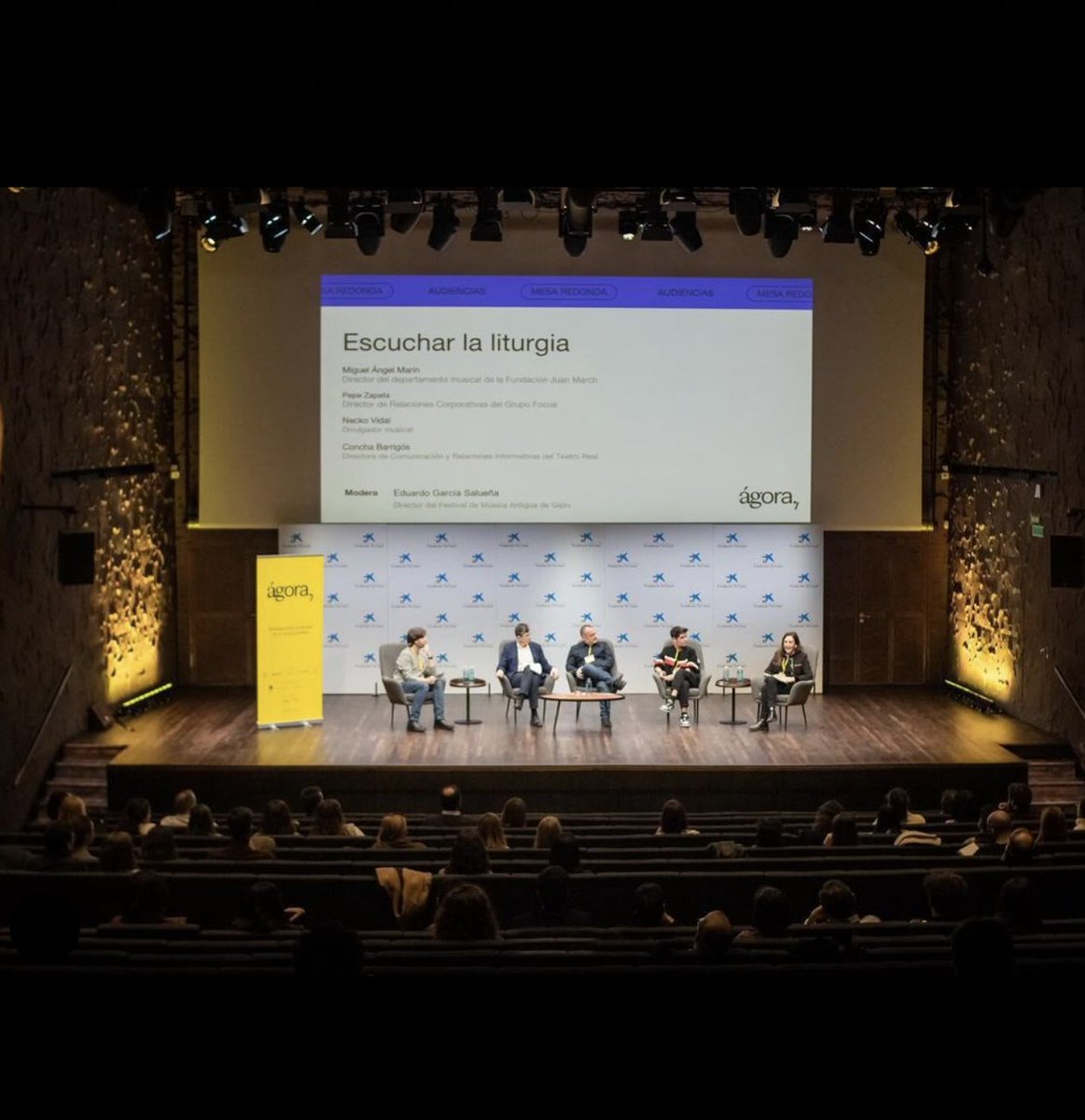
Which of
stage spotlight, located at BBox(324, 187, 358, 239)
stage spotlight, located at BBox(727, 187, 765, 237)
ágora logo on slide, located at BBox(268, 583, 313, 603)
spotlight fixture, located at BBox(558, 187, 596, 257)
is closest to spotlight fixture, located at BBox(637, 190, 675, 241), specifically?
spotlight fixture, located at BBox(558, 187, 596, 257)

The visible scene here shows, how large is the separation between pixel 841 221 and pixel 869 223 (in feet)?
1.32

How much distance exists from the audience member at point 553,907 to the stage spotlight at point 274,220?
301 inches

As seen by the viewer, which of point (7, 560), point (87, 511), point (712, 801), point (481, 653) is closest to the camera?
point (7, 560)

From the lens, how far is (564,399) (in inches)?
543

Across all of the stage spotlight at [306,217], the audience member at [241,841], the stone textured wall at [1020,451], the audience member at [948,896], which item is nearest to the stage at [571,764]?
the stone textured wall at [1020,451]

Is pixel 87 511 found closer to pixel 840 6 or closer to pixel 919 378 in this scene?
pixel 919 378

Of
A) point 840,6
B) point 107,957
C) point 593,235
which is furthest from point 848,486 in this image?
point 840,6

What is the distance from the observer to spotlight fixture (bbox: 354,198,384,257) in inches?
454

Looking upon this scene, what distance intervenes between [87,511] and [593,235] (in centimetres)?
A: 576

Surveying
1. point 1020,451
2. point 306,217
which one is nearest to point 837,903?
point 1020,451

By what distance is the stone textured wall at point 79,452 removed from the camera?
10.2 meters

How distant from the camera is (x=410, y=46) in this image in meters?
2.68

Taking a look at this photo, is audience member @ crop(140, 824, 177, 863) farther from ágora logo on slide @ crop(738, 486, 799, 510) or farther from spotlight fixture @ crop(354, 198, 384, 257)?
ágora logo on slide @ crop(738, 486, 799, 510)

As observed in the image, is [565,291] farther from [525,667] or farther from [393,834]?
[393,834]
